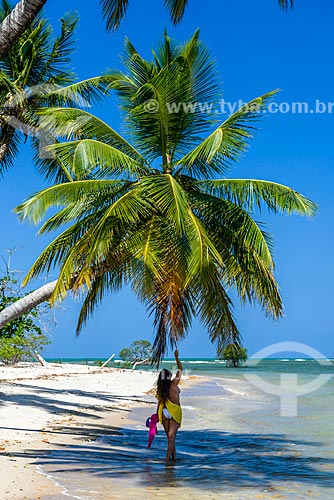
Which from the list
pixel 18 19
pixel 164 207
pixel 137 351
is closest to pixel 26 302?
pixel 164 207

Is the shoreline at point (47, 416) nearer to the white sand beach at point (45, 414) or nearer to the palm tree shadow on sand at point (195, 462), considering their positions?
the white sand beach at point (45, 414)

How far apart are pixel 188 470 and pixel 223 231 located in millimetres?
4740

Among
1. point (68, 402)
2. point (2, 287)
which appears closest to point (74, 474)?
point (68, 402)

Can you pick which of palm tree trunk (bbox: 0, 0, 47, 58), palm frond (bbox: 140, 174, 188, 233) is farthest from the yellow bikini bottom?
palm tree trunk (bbox: 0, 0, 47, 58)

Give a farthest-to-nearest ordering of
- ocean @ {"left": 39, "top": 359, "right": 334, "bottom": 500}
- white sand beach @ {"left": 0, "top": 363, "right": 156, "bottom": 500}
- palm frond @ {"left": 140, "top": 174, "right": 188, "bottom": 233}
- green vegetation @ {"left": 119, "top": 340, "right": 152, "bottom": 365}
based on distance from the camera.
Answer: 1. green vegetation @ {"left": 119, "top": 340, "right": 152, "bottom": 365}
2. palm frond @ {"left": 140, "top": 174, "right": 188, "bottom": 233}
3. ocean @ {"left": 39, "top": 359, "right": 334, "bottom": 500}
4. white sand beach @ {"left": 0, "top": 363, "right": 156, "bottom": 500}

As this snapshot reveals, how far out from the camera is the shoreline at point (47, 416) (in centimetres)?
880

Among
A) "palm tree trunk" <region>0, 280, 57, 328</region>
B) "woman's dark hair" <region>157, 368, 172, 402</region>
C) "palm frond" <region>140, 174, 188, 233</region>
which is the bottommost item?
"woman's dark hair" <region>157, 368, 172, 402</region>

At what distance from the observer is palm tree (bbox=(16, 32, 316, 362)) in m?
12.2

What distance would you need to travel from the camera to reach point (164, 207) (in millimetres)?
11930

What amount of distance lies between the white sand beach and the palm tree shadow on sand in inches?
18.2

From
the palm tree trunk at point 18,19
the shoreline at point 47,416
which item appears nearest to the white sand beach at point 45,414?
the shoreline at point 47,416

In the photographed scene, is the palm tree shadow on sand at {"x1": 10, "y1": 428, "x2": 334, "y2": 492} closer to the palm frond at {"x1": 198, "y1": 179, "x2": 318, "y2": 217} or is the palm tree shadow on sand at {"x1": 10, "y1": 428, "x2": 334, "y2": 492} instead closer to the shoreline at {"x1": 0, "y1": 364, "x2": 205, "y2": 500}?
the shoreline at {"x1": 0, "y1": 364, "x2": 205, "y2": 500}

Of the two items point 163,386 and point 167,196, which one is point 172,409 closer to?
point 163,386

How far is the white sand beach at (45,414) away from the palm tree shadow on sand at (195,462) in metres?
0.46
